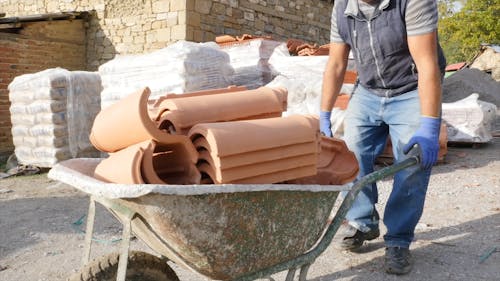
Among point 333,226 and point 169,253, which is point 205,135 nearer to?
point 169,253

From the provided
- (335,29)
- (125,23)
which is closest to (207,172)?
(335,29)

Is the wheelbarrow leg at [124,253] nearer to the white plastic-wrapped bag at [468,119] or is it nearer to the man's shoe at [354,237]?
the man's shoe at [354,237]

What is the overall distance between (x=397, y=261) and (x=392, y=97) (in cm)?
109

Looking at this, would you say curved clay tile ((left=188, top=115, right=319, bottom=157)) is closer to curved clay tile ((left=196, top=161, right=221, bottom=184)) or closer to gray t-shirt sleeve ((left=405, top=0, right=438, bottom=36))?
curved clay tile ((left=196, top=161, right=221, bottom=184))

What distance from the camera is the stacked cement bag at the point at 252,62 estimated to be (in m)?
6.51

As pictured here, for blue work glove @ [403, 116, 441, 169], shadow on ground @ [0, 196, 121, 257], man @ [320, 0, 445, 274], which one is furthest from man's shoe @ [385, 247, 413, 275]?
shadow on ground @ [0, 196, 121, 257]

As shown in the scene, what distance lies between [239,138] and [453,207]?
11.6 feet

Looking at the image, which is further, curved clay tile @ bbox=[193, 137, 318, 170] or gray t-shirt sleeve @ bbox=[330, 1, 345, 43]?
gray t-shirt sleeve @ bbox=[330, 1, 345, 43]

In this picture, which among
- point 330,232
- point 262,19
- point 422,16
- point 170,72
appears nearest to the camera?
point 330,232

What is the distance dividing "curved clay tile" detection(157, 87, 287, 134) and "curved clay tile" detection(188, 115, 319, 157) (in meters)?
0.11

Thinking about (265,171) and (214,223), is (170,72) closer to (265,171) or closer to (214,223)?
(265,171)

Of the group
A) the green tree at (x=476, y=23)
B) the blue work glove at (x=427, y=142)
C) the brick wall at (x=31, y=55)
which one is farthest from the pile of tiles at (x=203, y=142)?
the green tree at (x=476, y=23)

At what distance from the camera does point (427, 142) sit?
2289 millimetres

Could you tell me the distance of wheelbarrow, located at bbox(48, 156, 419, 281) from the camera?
1.52m
